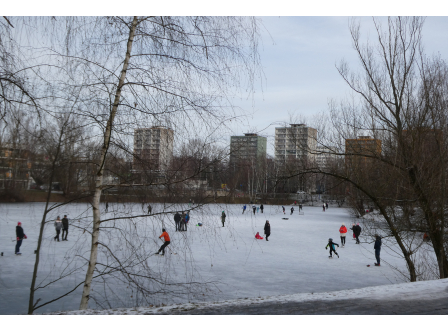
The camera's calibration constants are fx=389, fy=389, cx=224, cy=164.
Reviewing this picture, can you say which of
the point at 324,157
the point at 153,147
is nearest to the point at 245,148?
the point at 153,147

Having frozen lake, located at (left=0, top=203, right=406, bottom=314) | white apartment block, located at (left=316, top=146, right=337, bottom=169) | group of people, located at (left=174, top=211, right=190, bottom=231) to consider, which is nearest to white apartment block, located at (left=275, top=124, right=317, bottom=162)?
white apartment block, located at (left=316, top=146, right=337, bottom=169)

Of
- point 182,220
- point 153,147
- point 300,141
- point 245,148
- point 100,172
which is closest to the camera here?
point 245,148

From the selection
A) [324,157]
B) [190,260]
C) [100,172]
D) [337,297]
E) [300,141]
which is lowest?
[337,297]

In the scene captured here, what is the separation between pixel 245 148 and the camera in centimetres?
414

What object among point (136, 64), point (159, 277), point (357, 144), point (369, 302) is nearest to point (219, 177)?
point (159, 277)

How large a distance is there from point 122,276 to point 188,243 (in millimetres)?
835

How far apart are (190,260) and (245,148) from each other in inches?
69.0

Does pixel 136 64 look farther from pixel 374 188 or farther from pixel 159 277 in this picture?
pixel 374 188

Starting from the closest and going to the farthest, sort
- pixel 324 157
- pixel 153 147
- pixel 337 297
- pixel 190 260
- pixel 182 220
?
pixel 153 147 → pixel 182 220 → pixel 190 260 → pixel 337 297 → pixel 324 157

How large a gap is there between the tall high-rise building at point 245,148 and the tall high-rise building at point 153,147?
0.71m

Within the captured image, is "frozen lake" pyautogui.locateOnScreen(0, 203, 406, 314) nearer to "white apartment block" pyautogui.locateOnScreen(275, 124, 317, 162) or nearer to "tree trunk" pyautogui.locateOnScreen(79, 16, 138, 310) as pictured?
"tree trunk" pyautogui.locateOnScreen(79, 16, 138, 310)

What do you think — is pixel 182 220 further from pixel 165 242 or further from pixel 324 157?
pixel 324 157

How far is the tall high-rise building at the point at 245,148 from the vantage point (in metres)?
4.15

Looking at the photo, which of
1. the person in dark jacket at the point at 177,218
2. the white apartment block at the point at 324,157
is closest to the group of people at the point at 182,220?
the person in dark jacket at the point at 177,218
